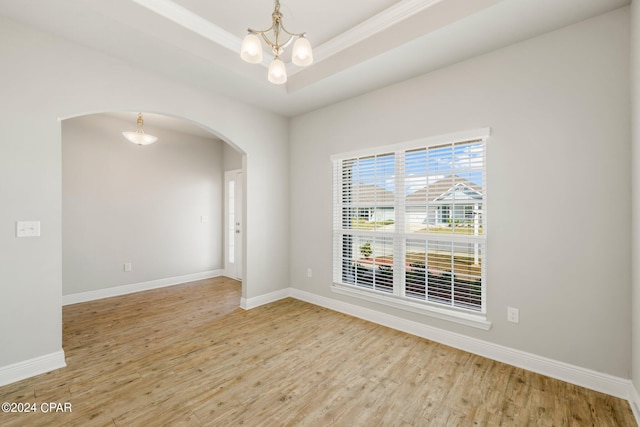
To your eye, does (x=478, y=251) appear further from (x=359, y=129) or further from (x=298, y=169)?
(x=298, y=169)

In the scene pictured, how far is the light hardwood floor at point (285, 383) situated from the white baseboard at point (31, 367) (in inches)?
2.4

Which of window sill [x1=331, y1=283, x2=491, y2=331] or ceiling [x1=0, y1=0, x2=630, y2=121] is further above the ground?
ceiling [x1=0, y1=0, x2=630, y2=121]

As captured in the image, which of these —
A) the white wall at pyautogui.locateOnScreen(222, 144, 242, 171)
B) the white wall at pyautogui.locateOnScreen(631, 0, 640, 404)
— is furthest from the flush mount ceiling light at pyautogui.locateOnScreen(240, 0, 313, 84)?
the white wall at pyautogui.locateOnScreen(222, 144, 242, 171)

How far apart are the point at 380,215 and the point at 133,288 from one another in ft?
13.9

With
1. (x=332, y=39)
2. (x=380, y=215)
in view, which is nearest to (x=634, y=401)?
(x=380, y=215)

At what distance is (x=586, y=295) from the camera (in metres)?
2.15

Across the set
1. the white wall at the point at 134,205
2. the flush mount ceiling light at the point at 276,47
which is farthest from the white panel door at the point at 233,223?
the flush mount ceiling light at the point at 276,47

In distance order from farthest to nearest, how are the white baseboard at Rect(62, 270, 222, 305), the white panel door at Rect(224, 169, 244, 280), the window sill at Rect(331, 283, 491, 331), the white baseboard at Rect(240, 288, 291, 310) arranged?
the white panel door at Rect(224, 169, 244, 280) < the white baseboard at Rect(62, 270, 222, 305) < the white baseboard at Rect(240, 288, 291, 310) < the window sill at Rect(331, 283, 491, 331)

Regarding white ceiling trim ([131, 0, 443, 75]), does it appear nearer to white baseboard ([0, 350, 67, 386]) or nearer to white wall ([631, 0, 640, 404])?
white wall ([631, 0, 640, 404])

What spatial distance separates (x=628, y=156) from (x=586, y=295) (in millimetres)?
1079

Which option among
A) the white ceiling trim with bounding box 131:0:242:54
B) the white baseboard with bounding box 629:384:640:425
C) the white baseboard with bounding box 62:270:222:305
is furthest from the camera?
the white baseboard with bounding box 62:270:222:305

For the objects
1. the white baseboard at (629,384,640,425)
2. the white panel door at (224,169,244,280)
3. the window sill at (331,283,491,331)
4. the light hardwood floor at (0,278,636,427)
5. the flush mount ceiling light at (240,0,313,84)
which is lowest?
the light hardwood floor at (0,278,636,427)

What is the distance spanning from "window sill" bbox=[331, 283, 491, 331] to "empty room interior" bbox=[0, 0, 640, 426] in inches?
0.8

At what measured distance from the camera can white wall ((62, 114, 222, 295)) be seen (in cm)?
409
